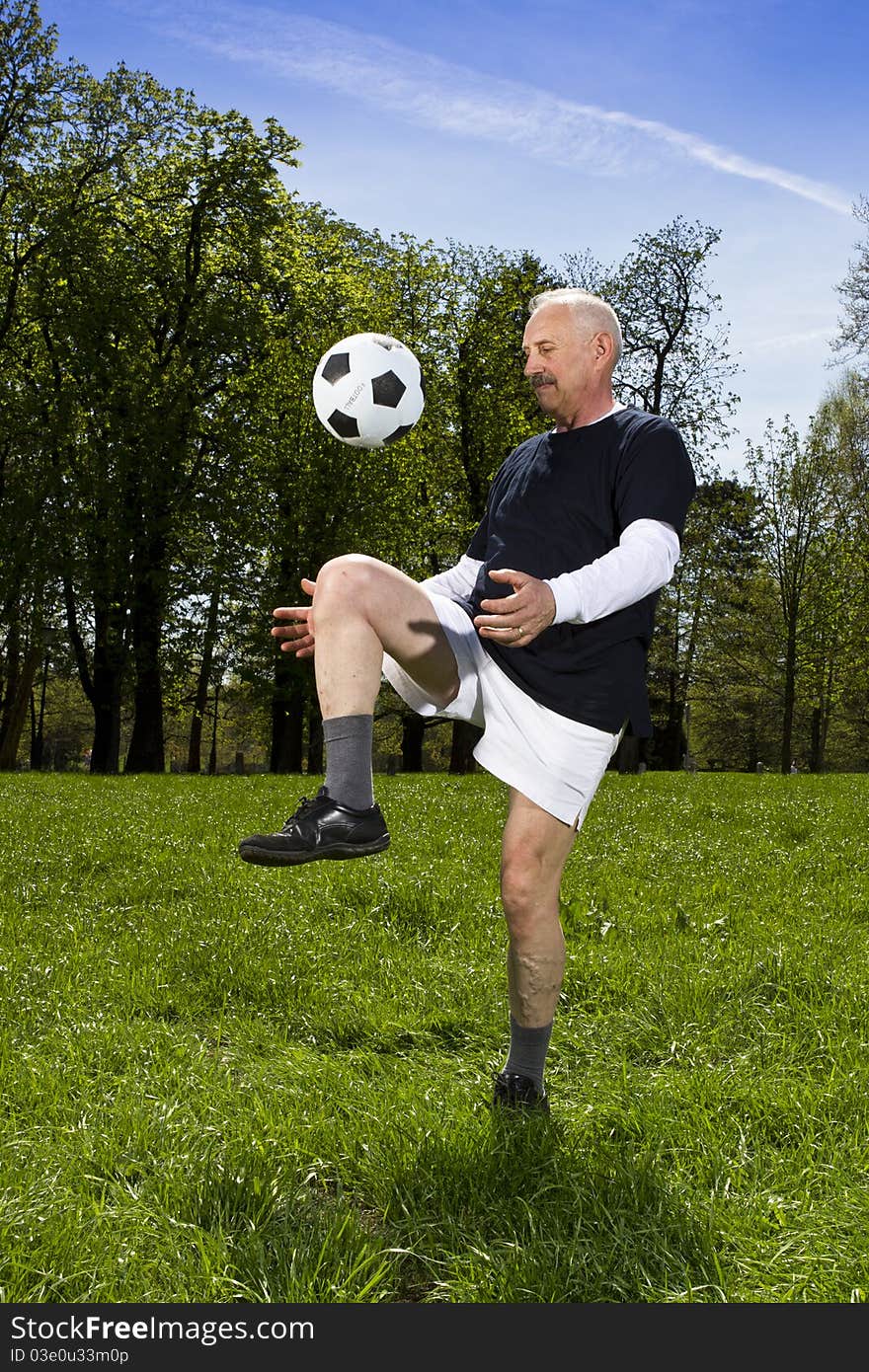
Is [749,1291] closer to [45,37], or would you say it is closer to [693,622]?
[45,37]

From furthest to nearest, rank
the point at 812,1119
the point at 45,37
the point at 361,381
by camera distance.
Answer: the point at 45,37, the point at 361,381, the point at 812,1119

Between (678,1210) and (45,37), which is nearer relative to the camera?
(678,1210)

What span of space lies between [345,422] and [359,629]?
1.42 m

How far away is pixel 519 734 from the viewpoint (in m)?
3.80

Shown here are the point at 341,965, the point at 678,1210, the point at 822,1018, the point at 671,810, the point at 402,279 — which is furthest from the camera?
the point at 402,279

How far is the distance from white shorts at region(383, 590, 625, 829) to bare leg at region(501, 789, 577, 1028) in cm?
7

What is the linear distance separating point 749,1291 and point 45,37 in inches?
1127

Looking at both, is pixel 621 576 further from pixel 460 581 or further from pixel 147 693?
pixel 147 693

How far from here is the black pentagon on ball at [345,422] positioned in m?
4.52

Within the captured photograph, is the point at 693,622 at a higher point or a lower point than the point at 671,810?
higher

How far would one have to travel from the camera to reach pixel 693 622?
121ft

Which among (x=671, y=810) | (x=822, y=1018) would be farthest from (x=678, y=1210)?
(x=671, y=810)

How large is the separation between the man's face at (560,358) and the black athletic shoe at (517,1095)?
2292 mm

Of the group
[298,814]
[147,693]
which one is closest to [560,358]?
[298,814]
